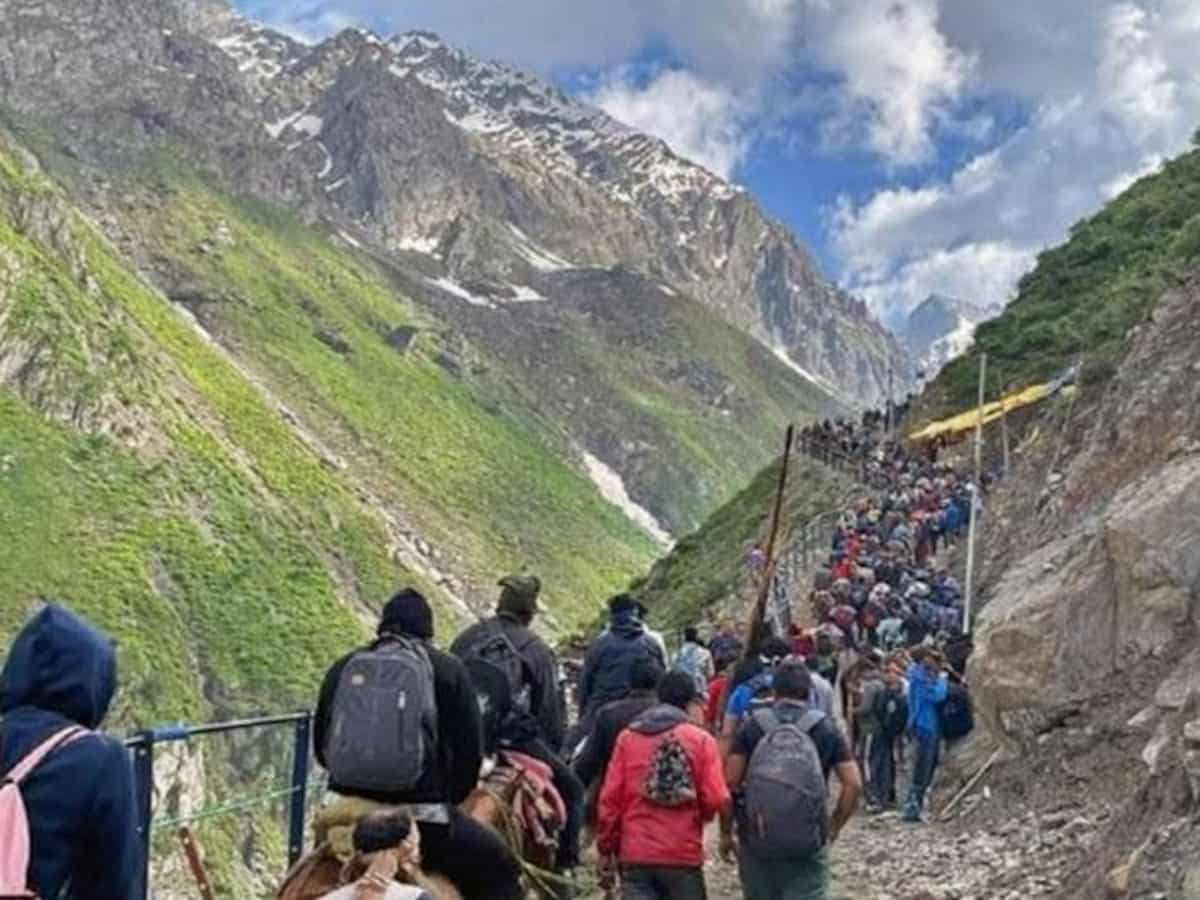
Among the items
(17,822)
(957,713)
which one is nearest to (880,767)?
(957,713)

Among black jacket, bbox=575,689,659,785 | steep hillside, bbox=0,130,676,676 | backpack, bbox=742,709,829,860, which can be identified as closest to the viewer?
backpack, bbox=742,709,829,860

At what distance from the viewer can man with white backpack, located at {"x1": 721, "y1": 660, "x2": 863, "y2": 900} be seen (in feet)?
26.3

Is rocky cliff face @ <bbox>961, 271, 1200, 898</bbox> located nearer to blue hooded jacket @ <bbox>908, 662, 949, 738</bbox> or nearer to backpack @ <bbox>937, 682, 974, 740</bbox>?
Answer: backpack @ <bbox>937, 682, 974, 740</bbox>

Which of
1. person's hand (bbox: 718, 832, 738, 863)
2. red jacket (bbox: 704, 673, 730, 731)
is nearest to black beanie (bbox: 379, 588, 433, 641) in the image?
person's hand (bbox: 718, 832, 738, 863)

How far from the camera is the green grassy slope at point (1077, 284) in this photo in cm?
4600

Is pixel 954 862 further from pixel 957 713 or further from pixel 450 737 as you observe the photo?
pixel 450 737

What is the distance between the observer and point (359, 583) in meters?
139

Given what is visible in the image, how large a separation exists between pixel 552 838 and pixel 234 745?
336 cm

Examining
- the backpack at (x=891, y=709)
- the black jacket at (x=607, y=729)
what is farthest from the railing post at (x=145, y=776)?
the backpack at (x=891, y=709)

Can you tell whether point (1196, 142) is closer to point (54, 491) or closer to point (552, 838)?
point (552, 838)

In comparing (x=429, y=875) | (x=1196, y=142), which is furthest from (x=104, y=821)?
(x=1196, y=142)

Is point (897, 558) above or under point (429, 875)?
above

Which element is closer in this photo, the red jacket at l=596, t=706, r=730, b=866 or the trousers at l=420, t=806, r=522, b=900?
the trousers at l=420, t=806, r=522, b=900

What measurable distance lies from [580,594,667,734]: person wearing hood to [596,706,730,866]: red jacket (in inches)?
75.4
